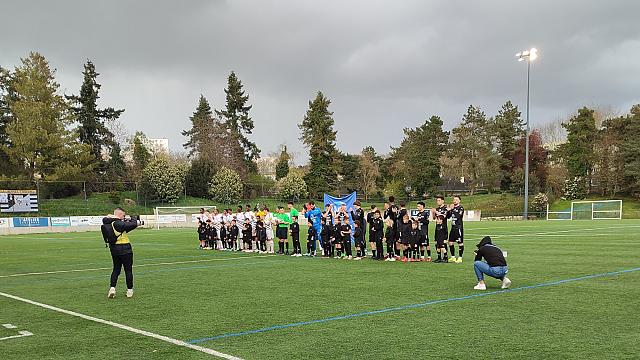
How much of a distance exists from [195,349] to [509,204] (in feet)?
189

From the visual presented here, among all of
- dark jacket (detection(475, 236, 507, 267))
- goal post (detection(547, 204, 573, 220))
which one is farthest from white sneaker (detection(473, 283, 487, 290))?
goal post (detection(547, 204, 573, 220))

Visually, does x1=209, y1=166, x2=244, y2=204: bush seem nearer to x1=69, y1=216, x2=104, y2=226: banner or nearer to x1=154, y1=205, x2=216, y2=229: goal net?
x1=154, y1=205, x2=216, y2=229: goal net

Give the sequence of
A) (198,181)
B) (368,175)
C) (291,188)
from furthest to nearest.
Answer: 1. (368,175)
2. (291,188)
3. (198,181)

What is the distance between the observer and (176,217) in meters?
47.2

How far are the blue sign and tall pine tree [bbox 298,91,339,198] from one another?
114 feet

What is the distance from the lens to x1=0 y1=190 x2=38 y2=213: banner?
136 ft

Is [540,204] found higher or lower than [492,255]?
lower

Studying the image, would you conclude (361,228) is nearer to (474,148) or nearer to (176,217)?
(176,217)

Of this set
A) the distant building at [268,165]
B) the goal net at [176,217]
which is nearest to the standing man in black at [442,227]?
the goal net at [176,217]

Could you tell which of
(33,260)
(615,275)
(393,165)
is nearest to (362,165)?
(393,165)

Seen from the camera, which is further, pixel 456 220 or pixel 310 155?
pixel 310 155

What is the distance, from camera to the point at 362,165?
75.4 meters

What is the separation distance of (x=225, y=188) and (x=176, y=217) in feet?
33.4

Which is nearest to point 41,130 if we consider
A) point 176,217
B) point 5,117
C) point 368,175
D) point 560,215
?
point 5,117
